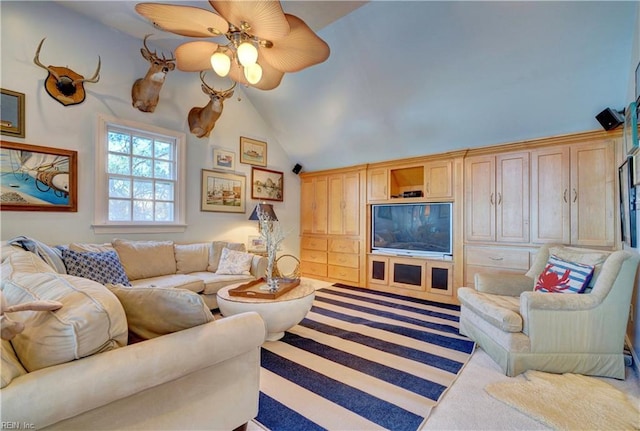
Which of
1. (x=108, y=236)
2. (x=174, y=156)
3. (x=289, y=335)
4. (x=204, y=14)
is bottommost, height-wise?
(x=289, y=335)

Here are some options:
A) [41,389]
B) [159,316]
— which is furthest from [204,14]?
[41,389]

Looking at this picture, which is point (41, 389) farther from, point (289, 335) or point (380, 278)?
point (380, 278)

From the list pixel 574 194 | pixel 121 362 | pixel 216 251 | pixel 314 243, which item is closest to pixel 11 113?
pixel 216 251

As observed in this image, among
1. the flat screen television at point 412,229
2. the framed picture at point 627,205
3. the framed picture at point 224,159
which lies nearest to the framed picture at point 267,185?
the framed picture at point 224,159

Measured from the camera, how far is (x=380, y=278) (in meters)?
4.55

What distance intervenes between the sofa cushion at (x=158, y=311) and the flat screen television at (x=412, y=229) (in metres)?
3.60

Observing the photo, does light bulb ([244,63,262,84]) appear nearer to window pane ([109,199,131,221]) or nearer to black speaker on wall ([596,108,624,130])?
window pane ([109,199,131,221])

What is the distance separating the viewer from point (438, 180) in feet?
13.3

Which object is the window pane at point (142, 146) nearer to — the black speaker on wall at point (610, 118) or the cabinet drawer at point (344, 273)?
the cabinet drawer at point (344, 273)

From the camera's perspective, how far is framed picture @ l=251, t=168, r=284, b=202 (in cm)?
491

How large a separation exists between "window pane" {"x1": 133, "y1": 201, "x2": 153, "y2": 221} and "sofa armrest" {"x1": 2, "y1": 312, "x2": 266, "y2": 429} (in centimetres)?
308

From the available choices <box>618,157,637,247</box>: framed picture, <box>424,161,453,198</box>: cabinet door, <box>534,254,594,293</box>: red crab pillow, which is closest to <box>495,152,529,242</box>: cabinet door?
<box>424,161,453,198</box>: cabinet door

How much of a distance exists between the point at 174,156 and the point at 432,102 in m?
3.52

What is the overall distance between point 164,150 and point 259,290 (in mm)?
2660
